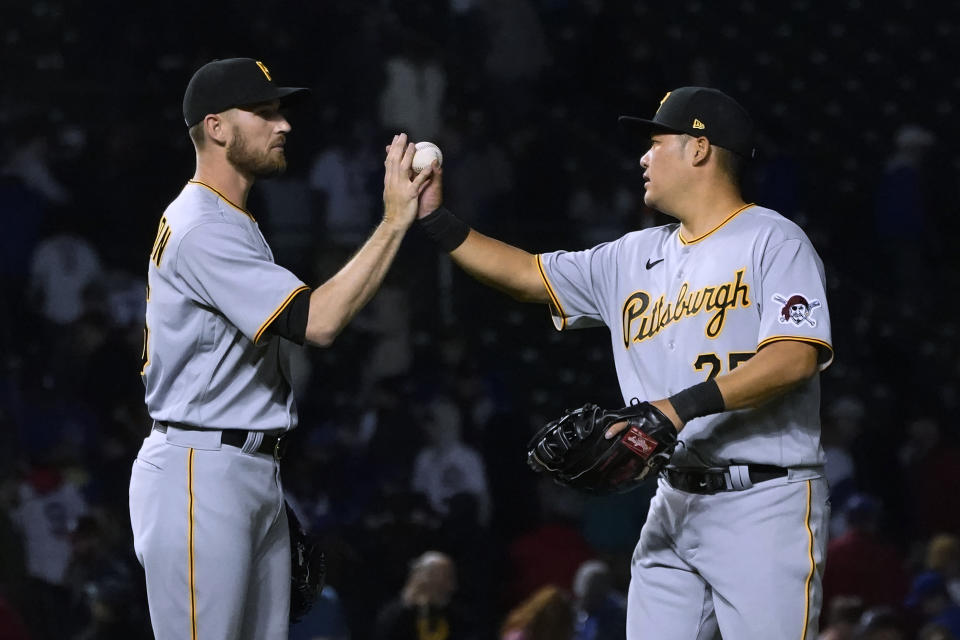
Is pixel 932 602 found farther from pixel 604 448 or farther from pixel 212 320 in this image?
pixel 212 320

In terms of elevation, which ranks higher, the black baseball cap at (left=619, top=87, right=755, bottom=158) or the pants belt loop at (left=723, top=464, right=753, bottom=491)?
the black baseball cap at (left=619, top=87, right=755, bottom=158)

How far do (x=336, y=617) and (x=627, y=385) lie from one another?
2572 millimetres

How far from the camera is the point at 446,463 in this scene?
6934 mm

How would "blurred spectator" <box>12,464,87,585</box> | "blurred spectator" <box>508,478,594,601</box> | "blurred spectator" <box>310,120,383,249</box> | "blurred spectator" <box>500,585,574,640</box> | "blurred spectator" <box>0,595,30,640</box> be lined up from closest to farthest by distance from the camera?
1. "blurred spectator" <box>0,595,30,640</box>
2. "blurred spectator" <box>500,585,574,640</box>
3. "blurred spectator" <box>12,464,87,585</box>
4. "blurred spectator" <box>508,478,594,601</box>
5. "blurred spectator" <box>310,120,383,249</box>

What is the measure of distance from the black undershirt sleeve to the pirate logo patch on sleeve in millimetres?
1057

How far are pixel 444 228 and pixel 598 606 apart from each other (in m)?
2.75

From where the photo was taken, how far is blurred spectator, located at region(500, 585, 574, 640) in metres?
5.60

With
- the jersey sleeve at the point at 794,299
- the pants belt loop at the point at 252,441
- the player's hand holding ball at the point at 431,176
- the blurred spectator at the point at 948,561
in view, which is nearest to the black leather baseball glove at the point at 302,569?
the pants belt loop at the point at 252,441

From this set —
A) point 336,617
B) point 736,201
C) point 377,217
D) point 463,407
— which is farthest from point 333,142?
point 736,201

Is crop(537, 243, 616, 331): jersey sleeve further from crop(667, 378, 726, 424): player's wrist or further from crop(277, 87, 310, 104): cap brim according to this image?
crop(277, 87, 310, 104): cap brim

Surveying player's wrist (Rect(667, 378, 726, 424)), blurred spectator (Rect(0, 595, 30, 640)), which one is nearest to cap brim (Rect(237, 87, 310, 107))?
player's wrist (Rect(667, 378, 726, 424))

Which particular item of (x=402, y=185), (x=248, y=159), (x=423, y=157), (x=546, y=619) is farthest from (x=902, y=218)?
(x=248, y=159)

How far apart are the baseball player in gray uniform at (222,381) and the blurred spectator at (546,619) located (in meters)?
2.60

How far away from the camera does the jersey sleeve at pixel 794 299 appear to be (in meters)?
3.04
